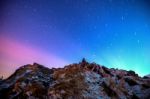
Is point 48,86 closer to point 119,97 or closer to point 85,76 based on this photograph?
point 85,76

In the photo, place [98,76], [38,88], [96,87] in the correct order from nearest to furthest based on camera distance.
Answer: [38,88] < [96,87] < [98,76]

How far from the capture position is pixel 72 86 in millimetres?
48531

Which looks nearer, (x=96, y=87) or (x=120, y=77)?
(x=96, y=87)

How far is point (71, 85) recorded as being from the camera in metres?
48.9

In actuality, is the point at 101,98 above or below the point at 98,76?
below

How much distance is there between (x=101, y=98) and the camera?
156 feet

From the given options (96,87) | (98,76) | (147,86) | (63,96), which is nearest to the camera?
(63,96)

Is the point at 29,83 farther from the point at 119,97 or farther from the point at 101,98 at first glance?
the point at 119,97

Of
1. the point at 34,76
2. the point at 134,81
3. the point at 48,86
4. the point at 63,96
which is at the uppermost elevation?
the point at 134,81

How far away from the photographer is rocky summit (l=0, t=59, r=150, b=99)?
4630cm

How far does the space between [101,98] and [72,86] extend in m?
8.12

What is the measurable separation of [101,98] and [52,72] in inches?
A: 794

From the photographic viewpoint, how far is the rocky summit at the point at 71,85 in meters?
46.3

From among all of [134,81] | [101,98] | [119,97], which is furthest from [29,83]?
[134,81]
